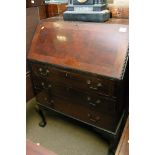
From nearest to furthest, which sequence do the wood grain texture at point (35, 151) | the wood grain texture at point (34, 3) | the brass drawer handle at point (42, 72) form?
1. the wood grain texture at point (35, 151)
2. the brass drawer handle at point (42, 72)
3. the wood grain texture at point (34, 3)

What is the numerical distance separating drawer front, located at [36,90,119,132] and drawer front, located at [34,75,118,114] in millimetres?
43

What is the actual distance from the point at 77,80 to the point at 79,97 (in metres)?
0.17

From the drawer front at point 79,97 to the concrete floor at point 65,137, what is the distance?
39cm

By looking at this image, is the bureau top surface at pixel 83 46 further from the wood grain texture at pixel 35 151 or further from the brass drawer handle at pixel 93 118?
the wood grain texture at pixel 35 151

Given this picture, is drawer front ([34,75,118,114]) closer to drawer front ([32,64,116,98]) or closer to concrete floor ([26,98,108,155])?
drawer front ([32,64,116,98])

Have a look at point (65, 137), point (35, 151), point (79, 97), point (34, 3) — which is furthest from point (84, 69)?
point (34, 3)

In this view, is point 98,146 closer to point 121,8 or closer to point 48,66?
point 48,66

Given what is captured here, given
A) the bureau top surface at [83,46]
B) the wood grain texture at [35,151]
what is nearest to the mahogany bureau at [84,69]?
the bureau top surface at [83,46]

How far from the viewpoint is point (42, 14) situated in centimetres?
216

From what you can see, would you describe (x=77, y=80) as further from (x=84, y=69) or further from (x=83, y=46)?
(x=83, y=46)

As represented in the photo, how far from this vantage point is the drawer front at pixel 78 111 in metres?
1.50

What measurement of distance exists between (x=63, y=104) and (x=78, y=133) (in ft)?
1.39

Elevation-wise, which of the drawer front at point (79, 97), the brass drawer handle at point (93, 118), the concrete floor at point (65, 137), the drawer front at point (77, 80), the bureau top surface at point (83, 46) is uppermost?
the bureau top surface at point (83, 46)

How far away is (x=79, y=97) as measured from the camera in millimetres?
1577
